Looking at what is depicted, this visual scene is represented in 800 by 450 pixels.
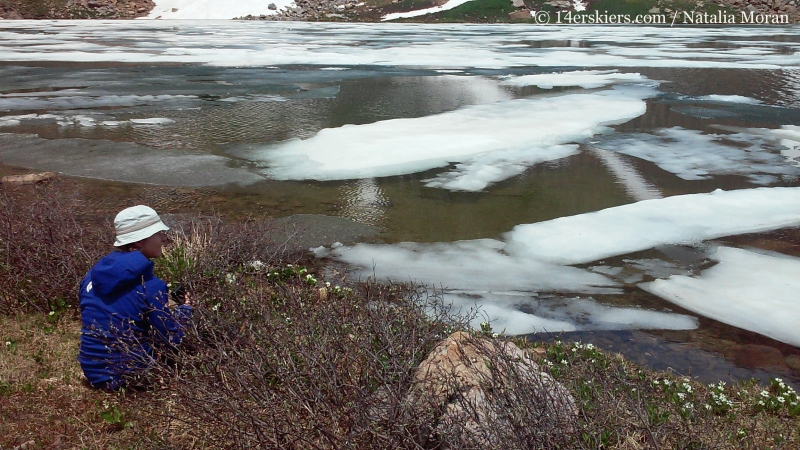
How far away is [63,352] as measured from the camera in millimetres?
4883

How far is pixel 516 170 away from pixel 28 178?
6816mm

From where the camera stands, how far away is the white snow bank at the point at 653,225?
292 inches

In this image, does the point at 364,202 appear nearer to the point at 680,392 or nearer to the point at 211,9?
the point at 680,392

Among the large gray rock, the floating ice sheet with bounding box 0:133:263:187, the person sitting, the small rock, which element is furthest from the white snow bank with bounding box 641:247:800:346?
the small rock

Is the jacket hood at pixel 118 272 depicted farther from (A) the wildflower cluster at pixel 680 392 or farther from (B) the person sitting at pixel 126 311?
(A) the wildflower cluster at pixel 680 392

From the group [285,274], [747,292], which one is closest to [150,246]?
[285,274]

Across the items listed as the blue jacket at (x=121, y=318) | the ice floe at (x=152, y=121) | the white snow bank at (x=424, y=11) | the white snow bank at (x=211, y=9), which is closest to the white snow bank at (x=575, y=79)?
the ice floe at (x=152, y=121)

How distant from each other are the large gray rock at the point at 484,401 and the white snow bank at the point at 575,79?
1503 cm

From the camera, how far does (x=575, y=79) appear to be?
19.1 m

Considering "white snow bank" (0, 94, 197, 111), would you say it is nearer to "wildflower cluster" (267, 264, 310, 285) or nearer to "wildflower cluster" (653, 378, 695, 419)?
"wildflower cluster" (267, 264, 310, 285)

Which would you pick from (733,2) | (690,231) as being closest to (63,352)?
(690,231)

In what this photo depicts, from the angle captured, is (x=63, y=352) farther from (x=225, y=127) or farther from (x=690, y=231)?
(x=225, y=127)

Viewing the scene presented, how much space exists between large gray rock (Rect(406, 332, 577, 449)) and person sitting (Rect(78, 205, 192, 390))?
1.66m

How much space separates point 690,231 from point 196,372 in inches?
237
